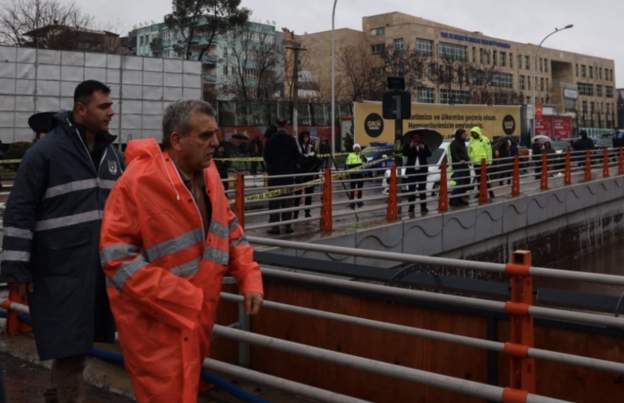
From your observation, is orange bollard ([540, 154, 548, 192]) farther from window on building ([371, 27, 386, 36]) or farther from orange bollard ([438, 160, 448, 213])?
window on building ([371, 27, 386, 36])

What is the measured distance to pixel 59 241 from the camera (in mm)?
3699

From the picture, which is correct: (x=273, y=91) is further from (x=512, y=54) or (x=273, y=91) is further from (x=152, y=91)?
(x=512, y=54)

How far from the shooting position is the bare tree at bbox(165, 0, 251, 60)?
143 feet

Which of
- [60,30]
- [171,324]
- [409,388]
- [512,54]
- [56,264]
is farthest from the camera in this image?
[512,54]

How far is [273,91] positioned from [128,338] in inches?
2098

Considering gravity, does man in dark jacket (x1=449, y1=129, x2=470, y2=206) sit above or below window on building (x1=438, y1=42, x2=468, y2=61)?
below

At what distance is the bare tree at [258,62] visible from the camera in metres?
52.6

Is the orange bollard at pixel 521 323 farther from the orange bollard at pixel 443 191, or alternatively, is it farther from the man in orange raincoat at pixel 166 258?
the orange bollard at pixel 443 191

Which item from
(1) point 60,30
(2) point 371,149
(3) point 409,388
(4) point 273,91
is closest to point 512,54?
(4) point 273,91

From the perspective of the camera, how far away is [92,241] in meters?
3.75

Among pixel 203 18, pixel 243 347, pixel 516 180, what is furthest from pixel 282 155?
pixel 203 18

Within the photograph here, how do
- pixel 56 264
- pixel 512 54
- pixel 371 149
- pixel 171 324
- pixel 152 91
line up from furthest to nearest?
pixel 512 54
pixel 152 91
pixel 371 149
pixel 56 264
pixel 171 324

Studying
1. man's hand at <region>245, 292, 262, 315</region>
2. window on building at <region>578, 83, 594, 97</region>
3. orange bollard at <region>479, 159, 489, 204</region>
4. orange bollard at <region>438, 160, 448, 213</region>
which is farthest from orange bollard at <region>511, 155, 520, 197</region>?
window on building at <region>578, 83, 594, 97</region>

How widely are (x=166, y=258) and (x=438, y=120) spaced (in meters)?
27.4
